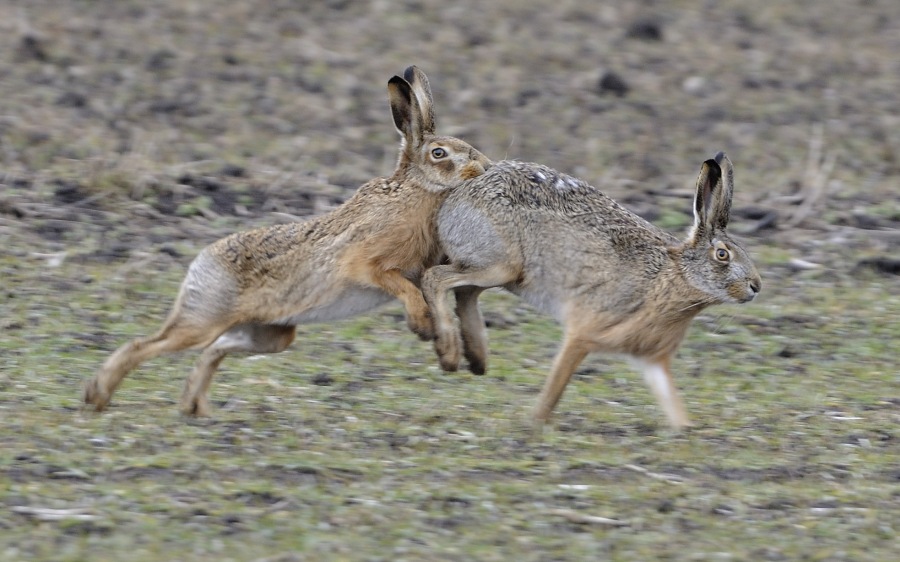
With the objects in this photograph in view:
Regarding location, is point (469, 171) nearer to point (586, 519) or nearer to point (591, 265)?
point (591, 265)

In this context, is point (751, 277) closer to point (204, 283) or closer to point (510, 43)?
point (204, 283)

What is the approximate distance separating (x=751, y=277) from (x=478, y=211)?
4.51 ft

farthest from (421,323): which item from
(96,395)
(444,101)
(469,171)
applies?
(444,101)

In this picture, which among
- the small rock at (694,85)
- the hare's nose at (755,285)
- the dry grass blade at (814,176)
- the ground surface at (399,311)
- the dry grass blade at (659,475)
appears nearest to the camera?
the ground surface at (399,311)

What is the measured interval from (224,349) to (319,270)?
0.61 meters

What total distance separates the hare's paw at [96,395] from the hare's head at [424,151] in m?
1.84

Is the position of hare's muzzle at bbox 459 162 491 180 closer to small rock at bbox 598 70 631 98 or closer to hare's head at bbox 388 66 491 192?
hare's head at bbox 388 66 491 192

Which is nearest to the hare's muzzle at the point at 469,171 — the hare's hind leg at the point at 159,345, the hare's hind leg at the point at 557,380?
the hare's hind leg at the point at 557,380

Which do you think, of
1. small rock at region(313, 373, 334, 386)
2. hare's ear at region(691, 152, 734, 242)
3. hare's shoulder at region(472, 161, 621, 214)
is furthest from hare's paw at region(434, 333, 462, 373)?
hare's ear at region(691, 152, 734, 242)

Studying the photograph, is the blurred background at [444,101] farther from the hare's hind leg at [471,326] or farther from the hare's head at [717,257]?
the hare's head at [717,257]

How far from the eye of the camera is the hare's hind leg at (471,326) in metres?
7.45

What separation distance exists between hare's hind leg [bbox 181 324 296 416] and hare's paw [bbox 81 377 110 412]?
1.19 ft

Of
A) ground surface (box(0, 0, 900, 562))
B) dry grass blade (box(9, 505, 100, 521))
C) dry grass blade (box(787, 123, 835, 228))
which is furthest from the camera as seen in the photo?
dry grass blade (box(787, 123, 835, 228))

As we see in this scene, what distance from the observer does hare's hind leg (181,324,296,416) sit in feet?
22.5
